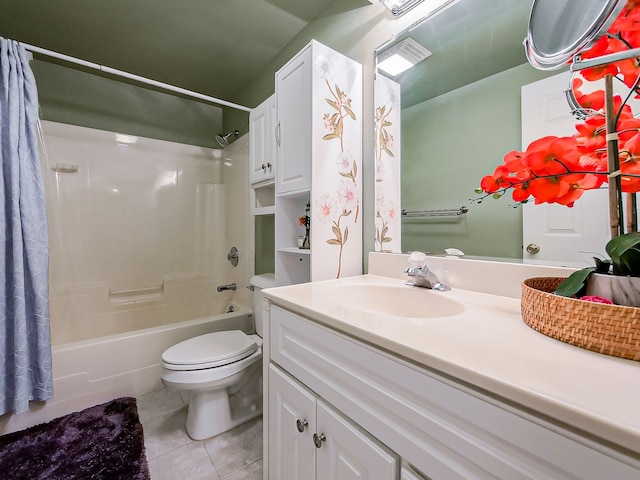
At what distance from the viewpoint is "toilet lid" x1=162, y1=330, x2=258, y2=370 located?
1.25 m

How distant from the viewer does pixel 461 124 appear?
0.99 m

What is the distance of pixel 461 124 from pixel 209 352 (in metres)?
1.50

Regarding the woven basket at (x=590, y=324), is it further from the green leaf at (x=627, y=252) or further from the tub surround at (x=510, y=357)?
the green leaf at (x=627, y=252)

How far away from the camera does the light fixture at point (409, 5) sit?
1.04 metres

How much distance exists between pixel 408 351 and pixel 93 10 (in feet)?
7.73

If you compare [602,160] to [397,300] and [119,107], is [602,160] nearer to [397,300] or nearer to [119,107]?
[397,300]

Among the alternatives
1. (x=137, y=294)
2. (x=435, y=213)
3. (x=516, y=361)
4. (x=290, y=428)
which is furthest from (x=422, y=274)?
(x=137, y=294)

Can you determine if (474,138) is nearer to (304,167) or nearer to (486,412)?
(304,167)

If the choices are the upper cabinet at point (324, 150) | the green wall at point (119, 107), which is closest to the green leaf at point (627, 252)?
the upper cabinet at point (324, 150)

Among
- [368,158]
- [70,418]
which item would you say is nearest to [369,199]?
[368,158]

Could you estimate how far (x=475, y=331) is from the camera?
56 centimetres

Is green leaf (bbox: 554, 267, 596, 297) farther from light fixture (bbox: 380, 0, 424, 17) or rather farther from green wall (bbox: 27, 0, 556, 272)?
light fixture (bbox: 380, 0, 424, 17)

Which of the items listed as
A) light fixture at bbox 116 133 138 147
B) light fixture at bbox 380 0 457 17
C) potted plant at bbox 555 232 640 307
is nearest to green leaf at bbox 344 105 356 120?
light fixture at bbox 380 0 457 17

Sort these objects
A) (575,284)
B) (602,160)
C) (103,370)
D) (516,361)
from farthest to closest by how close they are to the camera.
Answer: (103,370), (602,160), (575,284), (516,361)
